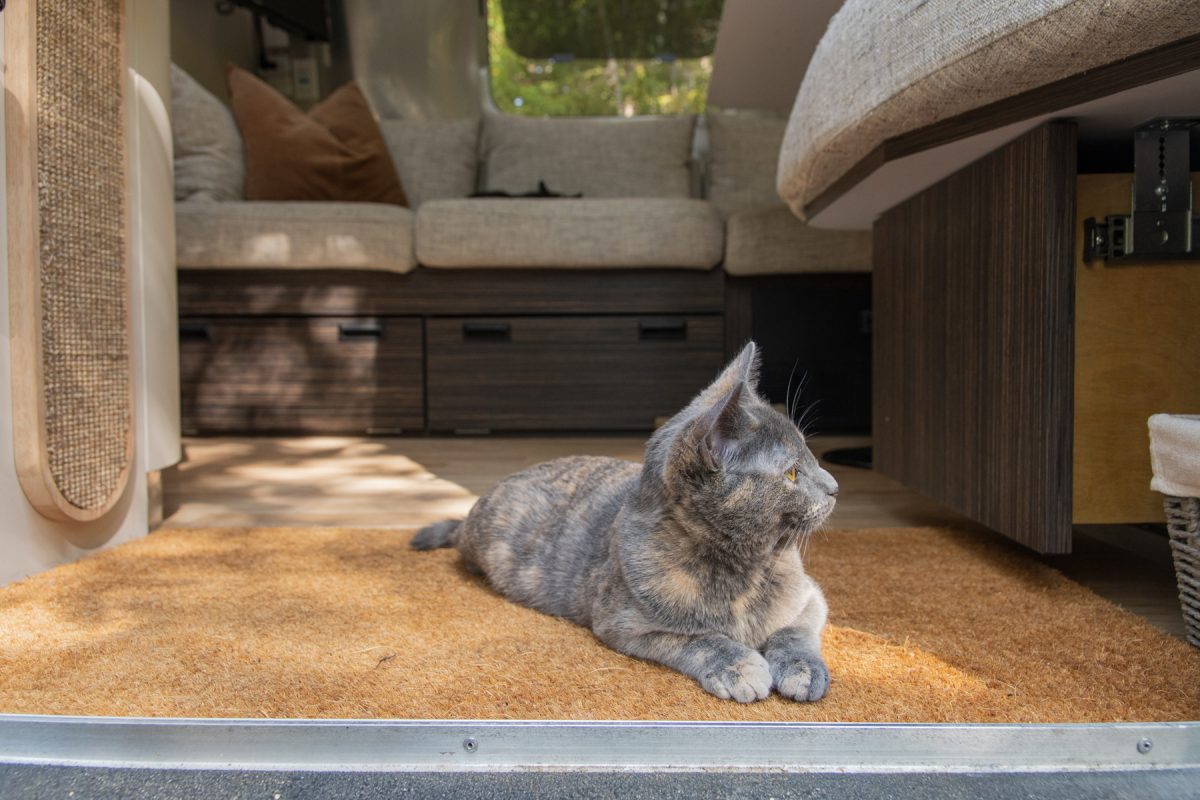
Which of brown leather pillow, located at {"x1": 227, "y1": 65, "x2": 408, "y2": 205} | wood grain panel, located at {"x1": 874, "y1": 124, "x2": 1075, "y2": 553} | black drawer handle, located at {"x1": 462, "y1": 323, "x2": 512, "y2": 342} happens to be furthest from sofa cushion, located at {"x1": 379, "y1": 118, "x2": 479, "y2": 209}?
wood grain panel, located at {"x1": 874, "y1": 124, "x2": 1075, "y2": 553}

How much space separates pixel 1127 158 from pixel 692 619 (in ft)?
3.09

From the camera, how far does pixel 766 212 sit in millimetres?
2930

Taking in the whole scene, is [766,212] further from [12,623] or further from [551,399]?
[12,623]

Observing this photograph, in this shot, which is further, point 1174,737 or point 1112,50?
point 1112,50

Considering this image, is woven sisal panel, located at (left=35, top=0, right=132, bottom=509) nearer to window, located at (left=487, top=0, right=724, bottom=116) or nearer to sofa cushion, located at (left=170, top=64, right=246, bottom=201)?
sofa cushion, located at (left=170, top=64, right=246, bottom=201)

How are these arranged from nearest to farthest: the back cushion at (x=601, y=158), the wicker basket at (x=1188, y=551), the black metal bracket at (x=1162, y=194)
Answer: the wicker basket at (x=1188, y=551)
the black metal bracket at (x=1162, y=194)
the back cushion at (x=601, y=158)

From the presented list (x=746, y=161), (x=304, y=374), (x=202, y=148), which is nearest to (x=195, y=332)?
(x=304, y=374)

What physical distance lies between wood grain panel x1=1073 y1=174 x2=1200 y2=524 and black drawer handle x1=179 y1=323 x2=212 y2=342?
2.67 meters

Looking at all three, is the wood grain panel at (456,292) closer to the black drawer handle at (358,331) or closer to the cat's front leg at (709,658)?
the black drawer handle at (358,331)

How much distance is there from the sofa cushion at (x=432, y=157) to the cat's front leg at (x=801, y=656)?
3107 millimetres

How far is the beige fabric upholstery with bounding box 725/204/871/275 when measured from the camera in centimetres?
288

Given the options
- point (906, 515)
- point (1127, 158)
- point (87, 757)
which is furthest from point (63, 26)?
point (906, 515)

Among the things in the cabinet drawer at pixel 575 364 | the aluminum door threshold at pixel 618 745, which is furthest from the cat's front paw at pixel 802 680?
the cabinet drawer at pixel 575 364

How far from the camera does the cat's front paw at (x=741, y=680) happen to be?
0.88 meters
